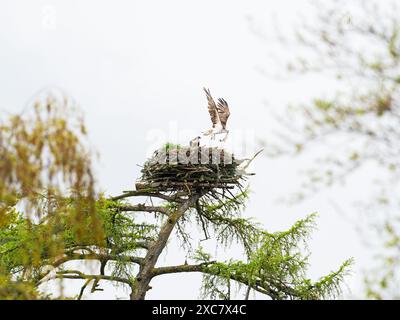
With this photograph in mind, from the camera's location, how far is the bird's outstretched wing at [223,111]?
9203mm

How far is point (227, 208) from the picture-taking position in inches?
413

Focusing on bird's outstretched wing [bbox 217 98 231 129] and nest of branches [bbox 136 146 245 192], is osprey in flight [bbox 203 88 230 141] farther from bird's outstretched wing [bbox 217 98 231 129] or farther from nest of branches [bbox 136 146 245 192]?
nest of branches [bbox 136 146 245 192]

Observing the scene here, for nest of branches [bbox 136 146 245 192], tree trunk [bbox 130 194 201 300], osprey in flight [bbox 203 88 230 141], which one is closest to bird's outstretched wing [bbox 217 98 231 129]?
osprey in flight [bbox 203 88 230 141]

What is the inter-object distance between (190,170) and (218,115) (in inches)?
33.0

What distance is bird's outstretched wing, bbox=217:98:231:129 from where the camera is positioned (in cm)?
920

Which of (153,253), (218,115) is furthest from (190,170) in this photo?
(153,253)

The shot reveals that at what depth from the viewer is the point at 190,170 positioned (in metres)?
9.07

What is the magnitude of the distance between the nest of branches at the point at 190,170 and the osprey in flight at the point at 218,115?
27cm

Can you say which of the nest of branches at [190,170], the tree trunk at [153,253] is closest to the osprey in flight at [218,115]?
the nest of branches at [190,170]

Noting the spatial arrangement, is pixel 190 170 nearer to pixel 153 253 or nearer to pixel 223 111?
pixel 223 111
